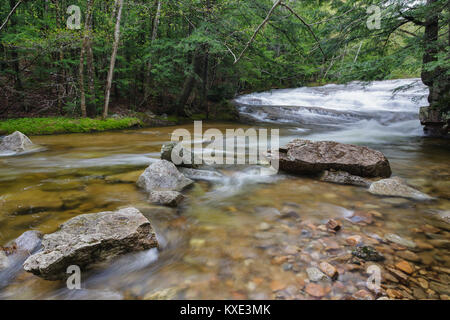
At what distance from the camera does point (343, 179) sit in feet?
14.2

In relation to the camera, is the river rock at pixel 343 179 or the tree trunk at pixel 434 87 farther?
the tree trunk at pixel 434 87

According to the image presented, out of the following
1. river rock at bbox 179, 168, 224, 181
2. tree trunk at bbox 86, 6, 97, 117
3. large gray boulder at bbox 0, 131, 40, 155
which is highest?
tree trunk at bbox 86, 6, 97, 117

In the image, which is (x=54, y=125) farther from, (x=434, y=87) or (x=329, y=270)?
(x=434, y=87)

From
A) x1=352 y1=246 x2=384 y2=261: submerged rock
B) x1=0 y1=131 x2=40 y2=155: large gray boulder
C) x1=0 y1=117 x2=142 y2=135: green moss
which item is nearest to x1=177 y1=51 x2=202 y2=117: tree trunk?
x1=0 y1=117 x2=142 y2=135: green moss

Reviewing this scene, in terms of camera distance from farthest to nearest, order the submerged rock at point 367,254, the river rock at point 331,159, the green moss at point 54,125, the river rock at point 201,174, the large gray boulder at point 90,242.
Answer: the green moss at point 54,125
the river rock at point 201,174
the river rock at point 331,159
the submerged rock at point 367,254
the large gray boulder at point 90,242

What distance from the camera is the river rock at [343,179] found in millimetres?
4215

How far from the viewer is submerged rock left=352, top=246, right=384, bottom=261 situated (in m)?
2.18

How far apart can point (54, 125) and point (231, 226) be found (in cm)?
958

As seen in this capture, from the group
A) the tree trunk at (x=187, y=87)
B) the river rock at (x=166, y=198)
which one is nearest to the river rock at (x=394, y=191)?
the river rock at (x=166, y=198)

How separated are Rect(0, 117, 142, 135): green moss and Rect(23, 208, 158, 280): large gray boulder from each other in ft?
28.4

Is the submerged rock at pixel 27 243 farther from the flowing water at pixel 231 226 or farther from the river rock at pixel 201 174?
the river rock at pixel 201 174

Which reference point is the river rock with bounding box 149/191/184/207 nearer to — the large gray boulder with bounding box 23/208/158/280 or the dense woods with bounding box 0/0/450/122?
the large gray boulder with bounding box 23/208/158/280

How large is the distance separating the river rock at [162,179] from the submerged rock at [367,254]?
266 centimetres
